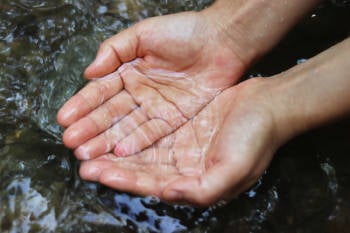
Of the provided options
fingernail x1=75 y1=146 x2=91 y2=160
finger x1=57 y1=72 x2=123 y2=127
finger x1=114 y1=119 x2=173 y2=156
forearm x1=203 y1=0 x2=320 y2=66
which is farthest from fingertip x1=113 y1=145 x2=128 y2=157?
forearm x1=203 y1=0 x2=320 y2=66

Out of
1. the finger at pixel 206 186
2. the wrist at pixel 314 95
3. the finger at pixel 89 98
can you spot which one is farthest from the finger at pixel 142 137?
the wrist at pixel 314 95

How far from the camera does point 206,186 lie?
189 centimetres

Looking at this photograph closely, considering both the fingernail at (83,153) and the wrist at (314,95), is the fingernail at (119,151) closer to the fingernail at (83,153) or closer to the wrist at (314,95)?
the fingernail at (83,153)

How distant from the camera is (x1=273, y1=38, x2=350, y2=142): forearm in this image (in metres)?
2.19

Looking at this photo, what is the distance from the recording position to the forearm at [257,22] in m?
2.60

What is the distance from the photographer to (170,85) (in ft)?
8.45

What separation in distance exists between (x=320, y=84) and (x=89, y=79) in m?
1.21

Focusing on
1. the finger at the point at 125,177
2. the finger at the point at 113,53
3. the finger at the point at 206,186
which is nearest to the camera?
the finger at the point at 206,186

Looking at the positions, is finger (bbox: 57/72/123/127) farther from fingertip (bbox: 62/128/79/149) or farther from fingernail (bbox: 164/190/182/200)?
fingernail (bbox: 164/190/182/200)

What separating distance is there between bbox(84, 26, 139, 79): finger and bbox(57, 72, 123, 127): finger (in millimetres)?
48

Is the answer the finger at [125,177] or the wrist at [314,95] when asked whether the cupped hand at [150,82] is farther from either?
the wrist at [314,95]

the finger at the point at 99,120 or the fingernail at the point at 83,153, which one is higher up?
the finger at the point at 99,120

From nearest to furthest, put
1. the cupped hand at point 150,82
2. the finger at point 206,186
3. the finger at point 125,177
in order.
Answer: the finger at point 206,186, the finger at point 125,177, the cupped hand at point 150,82

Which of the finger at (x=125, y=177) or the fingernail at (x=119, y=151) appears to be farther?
the fingernail at (x=119, y=151)
